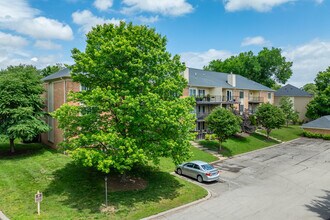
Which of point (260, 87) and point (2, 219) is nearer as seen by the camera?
point (2, 219)

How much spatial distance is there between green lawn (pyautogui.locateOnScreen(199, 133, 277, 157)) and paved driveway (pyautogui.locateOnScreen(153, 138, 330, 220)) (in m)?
1.72

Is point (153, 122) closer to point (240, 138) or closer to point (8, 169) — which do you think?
point (8, 169)

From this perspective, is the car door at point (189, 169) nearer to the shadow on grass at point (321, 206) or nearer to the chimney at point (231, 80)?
the shadow on grass at point (321, 206)

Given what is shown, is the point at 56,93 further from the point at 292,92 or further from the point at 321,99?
the point at 292,92

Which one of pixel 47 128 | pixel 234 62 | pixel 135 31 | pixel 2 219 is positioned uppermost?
pixel 234 62

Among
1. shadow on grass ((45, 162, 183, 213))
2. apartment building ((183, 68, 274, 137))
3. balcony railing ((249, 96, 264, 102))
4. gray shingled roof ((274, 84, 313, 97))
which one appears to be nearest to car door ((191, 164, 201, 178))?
shadow on grass ((45, 162, 183, 213))

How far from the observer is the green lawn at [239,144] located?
34919 millimetres

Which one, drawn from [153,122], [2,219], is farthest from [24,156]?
[153,122]

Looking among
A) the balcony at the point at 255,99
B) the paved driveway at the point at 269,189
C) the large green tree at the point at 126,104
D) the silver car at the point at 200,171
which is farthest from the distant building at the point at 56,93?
the balcony at the point at 255,99

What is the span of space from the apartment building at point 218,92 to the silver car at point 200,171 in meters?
16.3

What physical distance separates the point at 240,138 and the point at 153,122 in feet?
89.0

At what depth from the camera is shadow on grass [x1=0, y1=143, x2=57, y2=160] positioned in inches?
1040

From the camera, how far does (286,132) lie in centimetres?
5019

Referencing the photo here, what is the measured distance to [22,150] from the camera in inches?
1129
